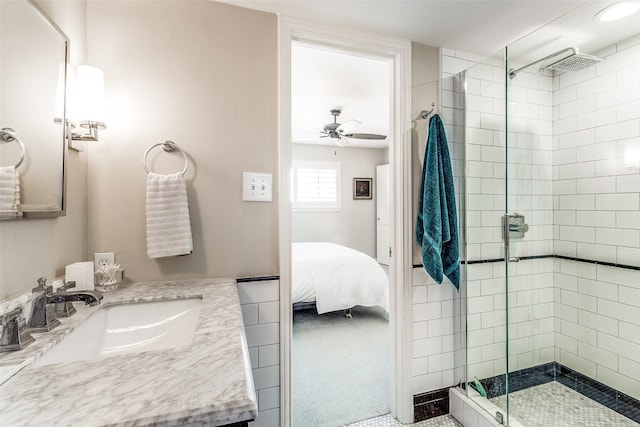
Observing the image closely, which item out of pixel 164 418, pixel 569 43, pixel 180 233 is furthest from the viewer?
pixel 569 43

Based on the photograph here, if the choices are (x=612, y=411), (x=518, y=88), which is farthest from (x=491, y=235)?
(x=612, y=411)

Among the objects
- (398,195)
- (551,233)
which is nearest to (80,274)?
(398,195)

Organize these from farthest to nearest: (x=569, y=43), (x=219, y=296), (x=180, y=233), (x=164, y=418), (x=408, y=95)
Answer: (x=408, y=95) → (x=569, y=43) → (x=180, y=233) → (x=219, y=296) → (x=164, y=418)

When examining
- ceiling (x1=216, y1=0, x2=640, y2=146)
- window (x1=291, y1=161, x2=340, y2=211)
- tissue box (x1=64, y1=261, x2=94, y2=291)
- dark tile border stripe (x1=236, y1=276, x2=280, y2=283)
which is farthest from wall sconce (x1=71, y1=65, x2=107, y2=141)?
window (x1=291, y1=161, x2=340, y2=211)

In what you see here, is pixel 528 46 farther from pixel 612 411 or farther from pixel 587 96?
pixel 612 411

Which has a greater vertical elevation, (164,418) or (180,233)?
(180,233)

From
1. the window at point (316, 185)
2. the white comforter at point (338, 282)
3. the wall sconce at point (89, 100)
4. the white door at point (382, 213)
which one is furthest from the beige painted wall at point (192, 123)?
the white door at point (382, 213)

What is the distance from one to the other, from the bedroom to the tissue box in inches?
55.5

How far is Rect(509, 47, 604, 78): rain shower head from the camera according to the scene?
5.71ft

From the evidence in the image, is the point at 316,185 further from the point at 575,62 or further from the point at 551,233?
the point at 575,62

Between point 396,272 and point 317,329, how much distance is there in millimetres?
1581

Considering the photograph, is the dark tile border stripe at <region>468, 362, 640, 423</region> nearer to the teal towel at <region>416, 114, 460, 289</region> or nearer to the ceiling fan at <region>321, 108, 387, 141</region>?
the teal towel at <region>416, 114, 460, 289</region>

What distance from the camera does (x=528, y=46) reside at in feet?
5.60

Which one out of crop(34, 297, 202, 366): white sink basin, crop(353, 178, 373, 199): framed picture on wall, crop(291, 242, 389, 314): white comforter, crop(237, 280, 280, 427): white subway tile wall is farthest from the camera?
crop(353, 178, 373, 199): framed picture on wall
